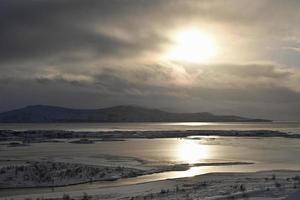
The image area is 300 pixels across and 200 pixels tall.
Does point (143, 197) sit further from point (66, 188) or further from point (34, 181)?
point (34, 181)

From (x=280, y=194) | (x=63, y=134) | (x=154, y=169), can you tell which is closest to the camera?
(x=280, y=194)

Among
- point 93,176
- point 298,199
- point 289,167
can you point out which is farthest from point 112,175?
point 298,199

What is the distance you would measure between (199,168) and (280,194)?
1762 cm

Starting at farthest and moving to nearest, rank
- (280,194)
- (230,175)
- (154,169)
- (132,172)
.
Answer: (154,169)
(132,172)
(230,175)
(280,194)

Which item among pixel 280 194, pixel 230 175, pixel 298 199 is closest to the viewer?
pixel 298 199

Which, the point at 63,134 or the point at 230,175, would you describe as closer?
the point at 230,175

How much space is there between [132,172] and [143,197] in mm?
12085

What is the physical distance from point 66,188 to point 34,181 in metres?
2.71

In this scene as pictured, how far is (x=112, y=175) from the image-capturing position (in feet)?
95.8

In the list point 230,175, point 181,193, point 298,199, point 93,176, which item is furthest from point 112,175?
point 298,199

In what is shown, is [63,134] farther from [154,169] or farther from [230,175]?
[230,175]

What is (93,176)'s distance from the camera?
2861 centimetres

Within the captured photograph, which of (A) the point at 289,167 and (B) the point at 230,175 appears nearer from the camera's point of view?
(B) the point at 230,175

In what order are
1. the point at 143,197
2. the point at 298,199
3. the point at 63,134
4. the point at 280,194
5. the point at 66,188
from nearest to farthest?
1. the point at 298,199
2. the point at 280,194
3. the point at 143,197
4. the point at 66,188
5. the point at 63,134
